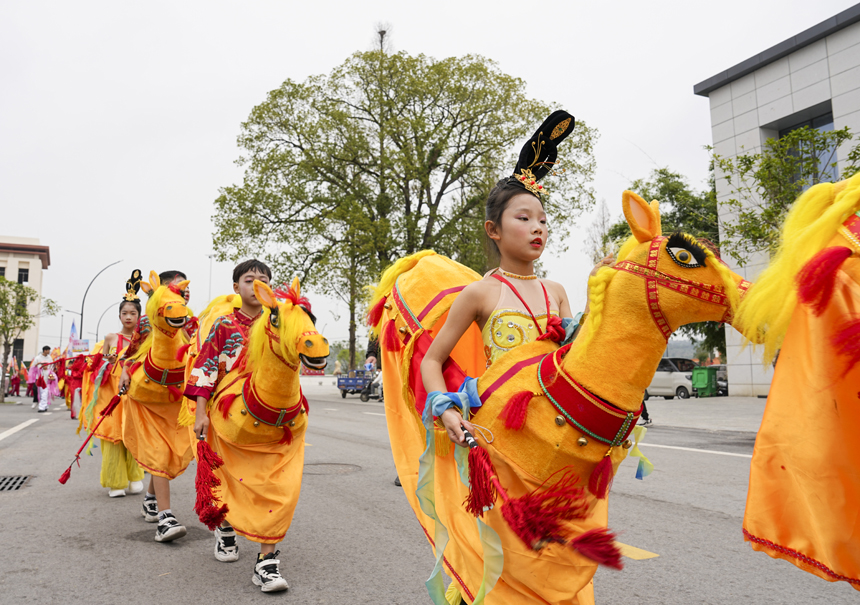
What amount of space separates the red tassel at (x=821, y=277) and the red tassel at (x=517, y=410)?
0.81 meters

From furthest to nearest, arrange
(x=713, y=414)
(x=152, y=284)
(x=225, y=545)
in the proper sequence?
(x=713, y=414) < (x=152, y=284) < (x=225, y=545)

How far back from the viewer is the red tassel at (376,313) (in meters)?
3.26

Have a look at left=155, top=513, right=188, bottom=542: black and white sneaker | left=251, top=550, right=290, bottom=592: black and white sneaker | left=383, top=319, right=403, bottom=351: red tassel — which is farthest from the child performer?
left=383, top=319, right=403, bottom=351: red tassel

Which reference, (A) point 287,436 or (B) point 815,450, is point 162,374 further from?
(B) point 815,450

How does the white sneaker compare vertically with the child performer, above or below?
below

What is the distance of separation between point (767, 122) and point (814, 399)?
21.3 meters

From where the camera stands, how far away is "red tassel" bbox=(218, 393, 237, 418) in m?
4.16

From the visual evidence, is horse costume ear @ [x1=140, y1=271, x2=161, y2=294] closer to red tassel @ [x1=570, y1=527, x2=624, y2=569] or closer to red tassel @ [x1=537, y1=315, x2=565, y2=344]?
red tassel @ [x1=537, y1=315, x2=565, y2=344]

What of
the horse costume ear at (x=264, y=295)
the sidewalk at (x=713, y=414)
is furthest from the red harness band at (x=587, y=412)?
the sidewalk at (x=713, y=414)

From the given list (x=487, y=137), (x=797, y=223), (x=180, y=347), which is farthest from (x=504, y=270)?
(x=487, y=137)

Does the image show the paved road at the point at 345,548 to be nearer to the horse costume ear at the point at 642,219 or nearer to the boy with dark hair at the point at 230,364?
the boy with dark hair at the point at 230,364

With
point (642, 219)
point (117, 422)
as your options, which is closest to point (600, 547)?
point (642, 219)

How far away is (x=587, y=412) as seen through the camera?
191cm

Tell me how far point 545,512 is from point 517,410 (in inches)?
12.1
